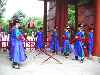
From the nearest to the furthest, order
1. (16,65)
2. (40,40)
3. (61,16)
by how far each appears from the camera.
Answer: (16,65), (61,16), (40,40)

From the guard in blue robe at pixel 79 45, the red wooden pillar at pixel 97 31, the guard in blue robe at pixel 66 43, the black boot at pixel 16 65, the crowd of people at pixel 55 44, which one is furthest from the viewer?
the guard in blue robe at pixel 66 43

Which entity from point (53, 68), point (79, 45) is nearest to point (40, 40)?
point (79, 45)

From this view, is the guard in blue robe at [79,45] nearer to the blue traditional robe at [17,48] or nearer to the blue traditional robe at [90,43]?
the blue traditional robe at [90,43]

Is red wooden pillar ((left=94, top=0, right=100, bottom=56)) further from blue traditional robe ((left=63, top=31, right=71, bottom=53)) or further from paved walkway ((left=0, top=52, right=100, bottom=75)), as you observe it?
blue traditional robe ((left=63, top=31, right=71, bottom=53))

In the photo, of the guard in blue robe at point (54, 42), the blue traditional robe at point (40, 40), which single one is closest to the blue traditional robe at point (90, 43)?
the guard in blue robe at point (54, 42)

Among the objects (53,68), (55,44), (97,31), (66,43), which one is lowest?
(53,68)

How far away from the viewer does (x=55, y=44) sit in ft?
64.0

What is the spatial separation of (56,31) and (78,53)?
3.83m

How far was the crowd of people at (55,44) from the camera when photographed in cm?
1308

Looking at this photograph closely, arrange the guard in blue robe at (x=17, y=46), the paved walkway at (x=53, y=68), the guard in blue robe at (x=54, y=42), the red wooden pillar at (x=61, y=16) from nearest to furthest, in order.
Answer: the paved walkway at (x=53, y=68)
the guard in blue robe at (x=17, y=46)
the guard in blue robe at (x=54, y=42)
the red wooden pillar at (x=61, y=16)

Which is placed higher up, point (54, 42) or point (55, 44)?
point (54, 42)

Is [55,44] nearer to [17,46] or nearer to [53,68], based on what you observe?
[53,68]

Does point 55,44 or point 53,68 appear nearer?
point 53,68

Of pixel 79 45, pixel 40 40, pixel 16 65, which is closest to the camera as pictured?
pixel 16 65
